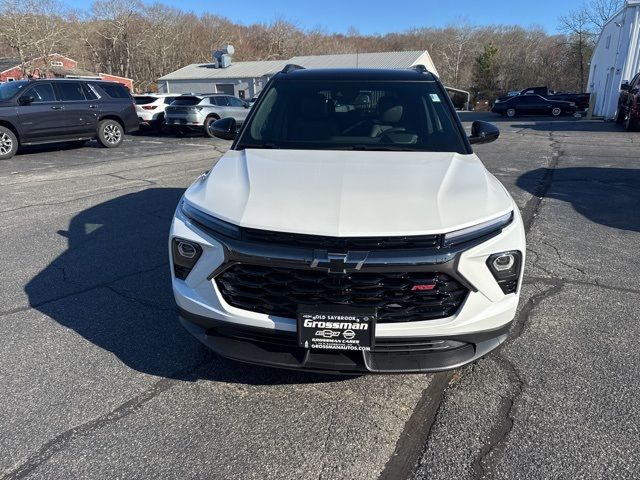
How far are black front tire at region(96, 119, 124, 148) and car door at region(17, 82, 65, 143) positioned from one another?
1233 millimetres

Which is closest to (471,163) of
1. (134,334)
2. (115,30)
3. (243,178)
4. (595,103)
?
(243,178)

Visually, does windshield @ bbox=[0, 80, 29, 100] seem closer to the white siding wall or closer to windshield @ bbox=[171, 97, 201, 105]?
windshield @ bbox=[171, 97, 201, 105]

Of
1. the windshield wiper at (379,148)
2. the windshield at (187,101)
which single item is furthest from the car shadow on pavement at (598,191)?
the windshield at (187,101)

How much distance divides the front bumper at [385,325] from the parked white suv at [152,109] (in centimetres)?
1738

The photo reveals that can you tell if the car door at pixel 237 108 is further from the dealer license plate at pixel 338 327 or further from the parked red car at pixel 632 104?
the dealer license plate at pixel 338 327

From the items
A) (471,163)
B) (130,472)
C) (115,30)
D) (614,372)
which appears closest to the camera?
(130,472)

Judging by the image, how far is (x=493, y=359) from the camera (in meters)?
2.96

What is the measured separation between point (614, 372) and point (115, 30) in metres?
77.7

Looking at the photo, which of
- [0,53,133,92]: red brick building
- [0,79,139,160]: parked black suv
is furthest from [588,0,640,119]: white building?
[0,53,133,92]: red brick building

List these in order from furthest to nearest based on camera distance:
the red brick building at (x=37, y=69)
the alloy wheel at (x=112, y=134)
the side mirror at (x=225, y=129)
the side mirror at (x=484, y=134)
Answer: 1. the red brick building at (x=37, y=69)
2. the alloy wheel at (x=112, y=134)
3. the side mirror at (x=225, y=129)
4. the side mirror at (x=484, y=134)

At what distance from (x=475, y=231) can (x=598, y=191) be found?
6.73 m

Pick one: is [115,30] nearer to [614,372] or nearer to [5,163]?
Answer: [5,163]

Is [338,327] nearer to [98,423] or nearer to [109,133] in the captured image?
[98,423]

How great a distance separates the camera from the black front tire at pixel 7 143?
11.5 m
